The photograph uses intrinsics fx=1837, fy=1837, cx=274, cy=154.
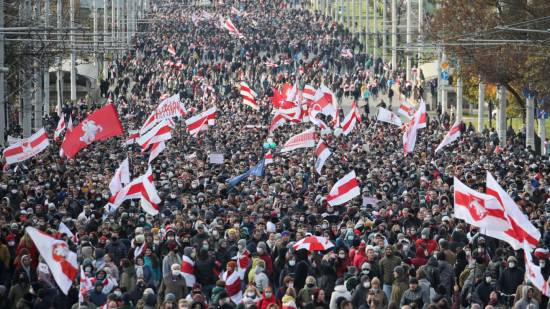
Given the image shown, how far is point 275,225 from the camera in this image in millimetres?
29375

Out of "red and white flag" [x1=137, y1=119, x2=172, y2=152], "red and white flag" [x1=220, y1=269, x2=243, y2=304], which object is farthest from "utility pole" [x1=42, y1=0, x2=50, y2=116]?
"red and white flag" [x1=220, y1=269, x2=243, y2=304]

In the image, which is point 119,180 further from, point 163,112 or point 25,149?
point 163,112

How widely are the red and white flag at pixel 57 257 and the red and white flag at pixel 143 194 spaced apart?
26.2 ft

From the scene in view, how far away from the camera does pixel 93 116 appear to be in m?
38.1

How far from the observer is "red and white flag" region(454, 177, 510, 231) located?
867 inches

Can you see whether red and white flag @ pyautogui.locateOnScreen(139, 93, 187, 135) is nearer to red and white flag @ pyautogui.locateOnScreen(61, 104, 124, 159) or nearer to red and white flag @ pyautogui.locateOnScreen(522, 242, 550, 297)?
red and white flag @ pyautogui.locateOnScreen(61, 104, 124, 159)

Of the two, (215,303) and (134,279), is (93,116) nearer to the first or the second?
(134,279)

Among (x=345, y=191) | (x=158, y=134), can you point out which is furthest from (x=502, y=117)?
(x=345, y=191)

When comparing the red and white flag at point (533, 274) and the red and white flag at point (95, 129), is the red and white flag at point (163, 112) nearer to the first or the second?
the red and white flag at point (95, 129)

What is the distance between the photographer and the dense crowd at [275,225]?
23.0 m

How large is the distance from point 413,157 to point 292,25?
2919 inches

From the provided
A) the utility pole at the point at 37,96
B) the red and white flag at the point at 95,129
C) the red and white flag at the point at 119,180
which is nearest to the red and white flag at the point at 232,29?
the utility pole at the point at 37,96

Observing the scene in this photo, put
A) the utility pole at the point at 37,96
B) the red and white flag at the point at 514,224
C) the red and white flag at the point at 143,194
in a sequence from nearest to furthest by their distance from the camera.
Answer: the red and white flag at the point at 514,224
the red and white flag at the point at 143,194
the utility pole at the point at 37,96

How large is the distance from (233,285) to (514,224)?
436 centimetres
